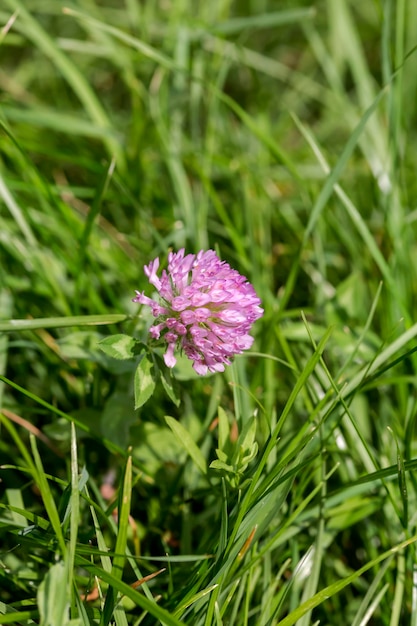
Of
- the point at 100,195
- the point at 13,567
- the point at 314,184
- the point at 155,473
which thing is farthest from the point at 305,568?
the point at 314,184

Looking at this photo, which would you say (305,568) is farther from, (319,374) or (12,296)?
(12,296)

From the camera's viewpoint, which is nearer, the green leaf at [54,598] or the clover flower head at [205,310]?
the green leaf at [54,598]

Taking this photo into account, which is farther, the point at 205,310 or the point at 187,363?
the point at 187,363

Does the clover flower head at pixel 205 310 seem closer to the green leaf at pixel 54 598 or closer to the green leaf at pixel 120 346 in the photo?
the green leaf at pixel 120 346

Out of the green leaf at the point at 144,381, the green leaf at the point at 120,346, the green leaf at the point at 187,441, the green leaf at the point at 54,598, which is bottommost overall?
the green leaf at the point at 54,598

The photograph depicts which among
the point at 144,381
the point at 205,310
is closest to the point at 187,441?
the point at 144,381

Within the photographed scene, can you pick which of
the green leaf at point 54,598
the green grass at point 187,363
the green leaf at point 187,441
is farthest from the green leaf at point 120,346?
the green leaf at point 54,598

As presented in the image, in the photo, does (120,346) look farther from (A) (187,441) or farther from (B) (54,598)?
(B) (54,598)
